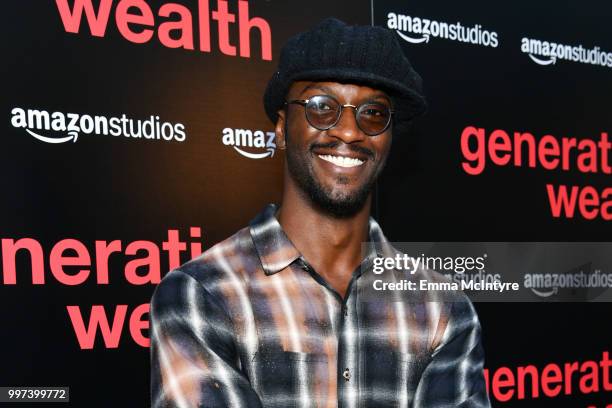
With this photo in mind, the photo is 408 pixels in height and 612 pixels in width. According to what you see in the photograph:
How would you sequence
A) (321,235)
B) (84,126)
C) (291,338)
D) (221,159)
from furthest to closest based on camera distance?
(221,159), (84,126), (321,235), (291,338)

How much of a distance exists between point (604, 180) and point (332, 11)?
1.63 m

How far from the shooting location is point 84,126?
2234mm

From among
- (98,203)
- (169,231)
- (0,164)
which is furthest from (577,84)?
(0,164)

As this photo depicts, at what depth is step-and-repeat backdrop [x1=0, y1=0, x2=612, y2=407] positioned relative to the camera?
2160 millimetres

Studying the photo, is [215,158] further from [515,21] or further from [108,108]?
[515,21]

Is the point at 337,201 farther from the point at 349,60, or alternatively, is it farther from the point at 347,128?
the point at 349,60

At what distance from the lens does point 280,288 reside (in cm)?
157

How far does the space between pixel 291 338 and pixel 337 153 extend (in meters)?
0.45

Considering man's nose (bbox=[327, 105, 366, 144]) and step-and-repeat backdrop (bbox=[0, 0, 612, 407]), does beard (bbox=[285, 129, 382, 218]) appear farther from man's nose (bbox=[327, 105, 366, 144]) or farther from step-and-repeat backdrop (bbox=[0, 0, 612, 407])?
step-and-repeat backdrop (bbox=[0, 0, 612, 407])

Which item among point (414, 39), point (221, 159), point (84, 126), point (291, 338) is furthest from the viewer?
point (414, 39)

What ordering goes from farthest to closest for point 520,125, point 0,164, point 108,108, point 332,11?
point 520,125
point 332,11
point 108,108
point 0,164

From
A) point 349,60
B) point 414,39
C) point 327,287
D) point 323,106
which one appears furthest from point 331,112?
point 414,39

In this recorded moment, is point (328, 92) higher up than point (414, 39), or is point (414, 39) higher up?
point (414, 39)

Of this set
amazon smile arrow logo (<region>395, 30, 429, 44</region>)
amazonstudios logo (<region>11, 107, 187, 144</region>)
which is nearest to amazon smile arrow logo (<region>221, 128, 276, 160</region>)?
amazonstudios logo (<region>11, 107, 187, 144</region>)
